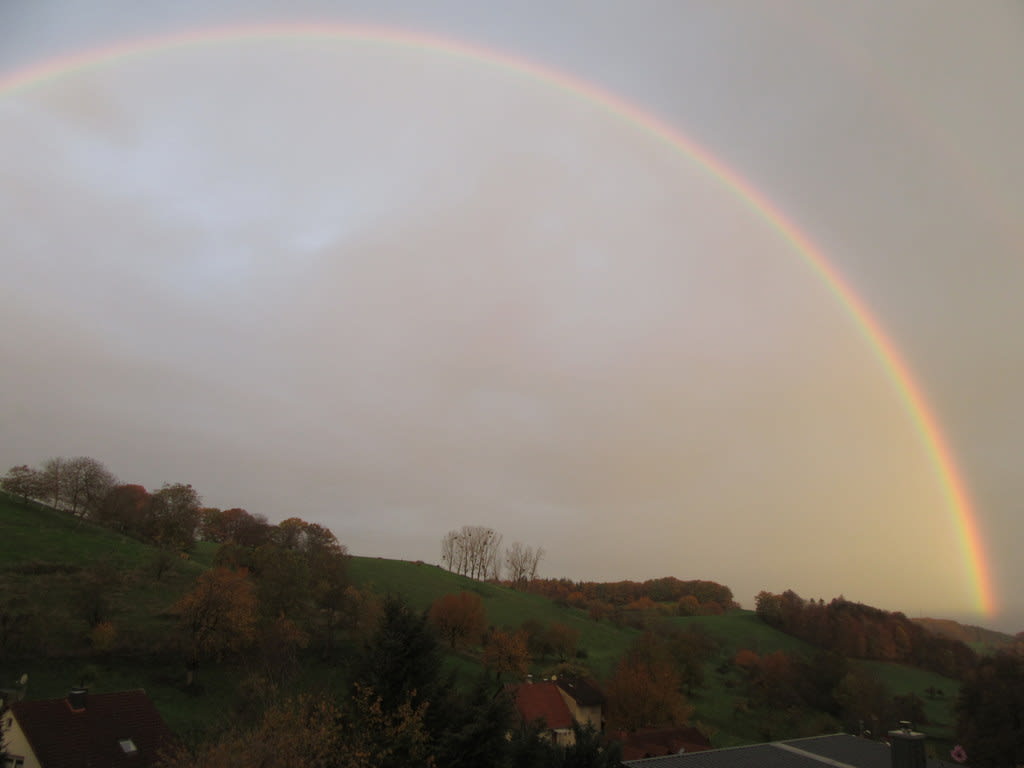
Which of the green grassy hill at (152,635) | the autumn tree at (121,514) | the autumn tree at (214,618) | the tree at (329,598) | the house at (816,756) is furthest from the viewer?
the autumn tree at (121,514)

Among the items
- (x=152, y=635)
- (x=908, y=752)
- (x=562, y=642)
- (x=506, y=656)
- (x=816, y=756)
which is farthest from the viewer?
(x=562, y=642)

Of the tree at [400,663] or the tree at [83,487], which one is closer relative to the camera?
the tree at [400,663]

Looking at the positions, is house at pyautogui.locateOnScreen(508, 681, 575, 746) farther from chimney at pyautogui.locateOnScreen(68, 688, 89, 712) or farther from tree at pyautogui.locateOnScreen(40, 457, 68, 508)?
tree at pyautogui.locateOnScreen(40, 457, 68, 508)

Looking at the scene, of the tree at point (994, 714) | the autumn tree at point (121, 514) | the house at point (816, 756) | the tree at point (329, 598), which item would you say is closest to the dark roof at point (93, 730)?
the house at point (816, 756)

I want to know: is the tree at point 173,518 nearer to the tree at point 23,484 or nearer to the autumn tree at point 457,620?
the tree at point 23,484

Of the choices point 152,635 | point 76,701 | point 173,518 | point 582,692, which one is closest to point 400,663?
point 76,701

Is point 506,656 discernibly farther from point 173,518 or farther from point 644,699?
point 173,518

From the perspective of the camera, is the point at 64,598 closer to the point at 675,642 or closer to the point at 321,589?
the point at 321,589
